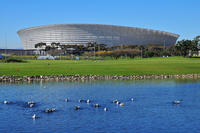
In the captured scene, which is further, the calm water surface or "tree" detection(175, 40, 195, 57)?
"tree" detection(175, 40, 195, 57)

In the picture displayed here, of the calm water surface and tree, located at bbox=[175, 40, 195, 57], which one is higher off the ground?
tree, located at bbox=[175, 40, 195, 57]

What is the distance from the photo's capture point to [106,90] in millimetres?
31703

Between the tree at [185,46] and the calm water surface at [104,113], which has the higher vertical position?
the tree at [185,46]

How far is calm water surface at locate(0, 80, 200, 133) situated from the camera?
17719 mm

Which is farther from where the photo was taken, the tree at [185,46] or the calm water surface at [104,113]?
the tree at [185,46]

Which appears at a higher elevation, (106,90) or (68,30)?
(68,30)

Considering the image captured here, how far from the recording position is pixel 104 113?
21.0 metres

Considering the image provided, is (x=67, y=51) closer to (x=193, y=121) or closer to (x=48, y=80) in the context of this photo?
(x=48, y=80)

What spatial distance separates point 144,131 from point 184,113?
500cm

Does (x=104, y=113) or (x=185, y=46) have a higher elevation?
(x=185, y=46)

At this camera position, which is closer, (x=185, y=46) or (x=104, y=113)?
(x=104, y=113)

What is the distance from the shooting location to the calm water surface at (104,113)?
17719 mm

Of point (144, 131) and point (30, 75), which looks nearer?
point (144, 131)

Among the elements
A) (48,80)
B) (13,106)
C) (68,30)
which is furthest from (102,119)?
(68,30)
